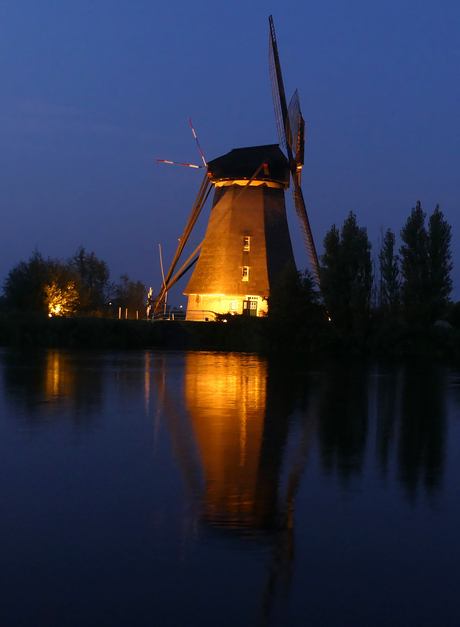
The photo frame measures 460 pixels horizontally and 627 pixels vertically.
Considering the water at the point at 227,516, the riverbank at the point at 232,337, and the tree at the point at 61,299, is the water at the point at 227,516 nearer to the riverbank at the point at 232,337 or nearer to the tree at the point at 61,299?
the riverbank at the point at 232,337

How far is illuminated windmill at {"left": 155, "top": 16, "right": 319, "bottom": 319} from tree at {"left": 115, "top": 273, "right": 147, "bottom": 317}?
41946 millimetres

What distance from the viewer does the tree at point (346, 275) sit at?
33812mm

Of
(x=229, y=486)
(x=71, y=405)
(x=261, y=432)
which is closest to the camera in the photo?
(x=229, y=486)

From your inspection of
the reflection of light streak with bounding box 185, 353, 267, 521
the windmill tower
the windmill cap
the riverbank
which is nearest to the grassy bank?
the riverbank

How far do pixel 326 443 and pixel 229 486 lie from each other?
285cm

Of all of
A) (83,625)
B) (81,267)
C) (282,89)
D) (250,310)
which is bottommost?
(83,625)

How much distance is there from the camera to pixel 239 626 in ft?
12.4

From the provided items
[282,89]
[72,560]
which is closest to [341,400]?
[72,560]

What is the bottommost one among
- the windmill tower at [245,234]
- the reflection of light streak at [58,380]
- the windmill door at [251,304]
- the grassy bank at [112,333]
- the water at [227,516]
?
the water at [227,516]

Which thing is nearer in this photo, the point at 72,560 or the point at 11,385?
the point at 72,560

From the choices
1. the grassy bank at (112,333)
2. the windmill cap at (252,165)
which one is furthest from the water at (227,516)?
the windmill cap at (252,165)

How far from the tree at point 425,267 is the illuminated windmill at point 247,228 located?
6.92 metres

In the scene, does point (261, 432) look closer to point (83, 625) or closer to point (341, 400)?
point (341, 400)

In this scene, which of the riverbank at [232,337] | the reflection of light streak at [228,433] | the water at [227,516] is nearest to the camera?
the water at [227,516]
